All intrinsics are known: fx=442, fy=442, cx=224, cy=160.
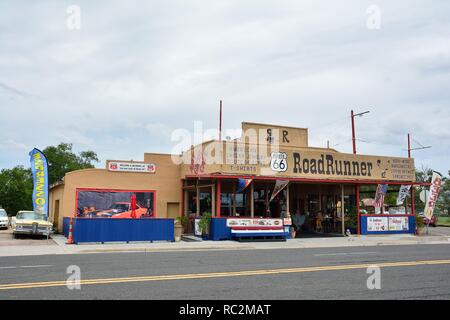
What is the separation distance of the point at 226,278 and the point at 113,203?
18.0 meters

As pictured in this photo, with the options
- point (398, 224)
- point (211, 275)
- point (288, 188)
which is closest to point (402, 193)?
point (398, 224)

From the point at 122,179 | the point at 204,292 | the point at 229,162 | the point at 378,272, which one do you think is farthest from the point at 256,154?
the point at 204,292

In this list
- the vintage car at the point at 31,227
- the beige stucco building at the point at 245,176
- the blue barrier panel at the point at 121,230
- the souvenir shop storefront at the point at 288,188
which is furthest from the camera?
the beige stucco building at the point at 245,176

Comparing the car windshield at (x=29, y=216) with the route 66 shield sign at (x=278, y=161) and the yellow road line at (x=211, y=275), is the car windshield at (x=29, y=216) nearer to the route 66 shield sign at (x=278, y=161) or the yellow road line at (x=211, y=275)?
the route 66 shield sign at (x=278, y=161)

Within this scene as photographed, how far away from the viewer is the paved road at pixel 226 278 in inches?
321

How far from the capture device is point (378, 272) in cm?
1118

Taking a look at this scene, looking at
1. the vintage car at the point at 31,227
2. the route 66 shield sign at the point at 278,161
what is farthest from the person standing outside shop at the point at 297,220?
the vintage car at the point at 31,227

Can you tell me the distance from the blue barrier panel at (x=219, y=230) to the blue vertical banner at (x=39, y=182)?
9.68 metres

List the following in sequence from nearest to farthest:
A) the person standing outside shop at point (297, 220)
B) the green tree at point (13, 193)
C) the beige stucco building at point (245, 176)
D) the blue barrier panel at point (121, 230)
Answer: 1. the blue barrier panel at point (121, 230)
2. the beige stucco building at point (245, 176)
3. the person standing outside shop at point (297, 220)
4. the green tree at point (13, 193)

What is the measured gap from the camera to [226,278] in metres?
10.1

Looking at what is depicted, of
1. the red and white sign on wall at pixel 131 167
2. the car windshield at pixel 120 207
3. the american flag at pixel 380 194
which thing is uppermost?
the red and white sign on wall at pixel 131 167

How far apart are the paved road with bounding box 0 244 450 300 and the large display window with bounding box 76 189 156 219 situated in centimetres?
1178
